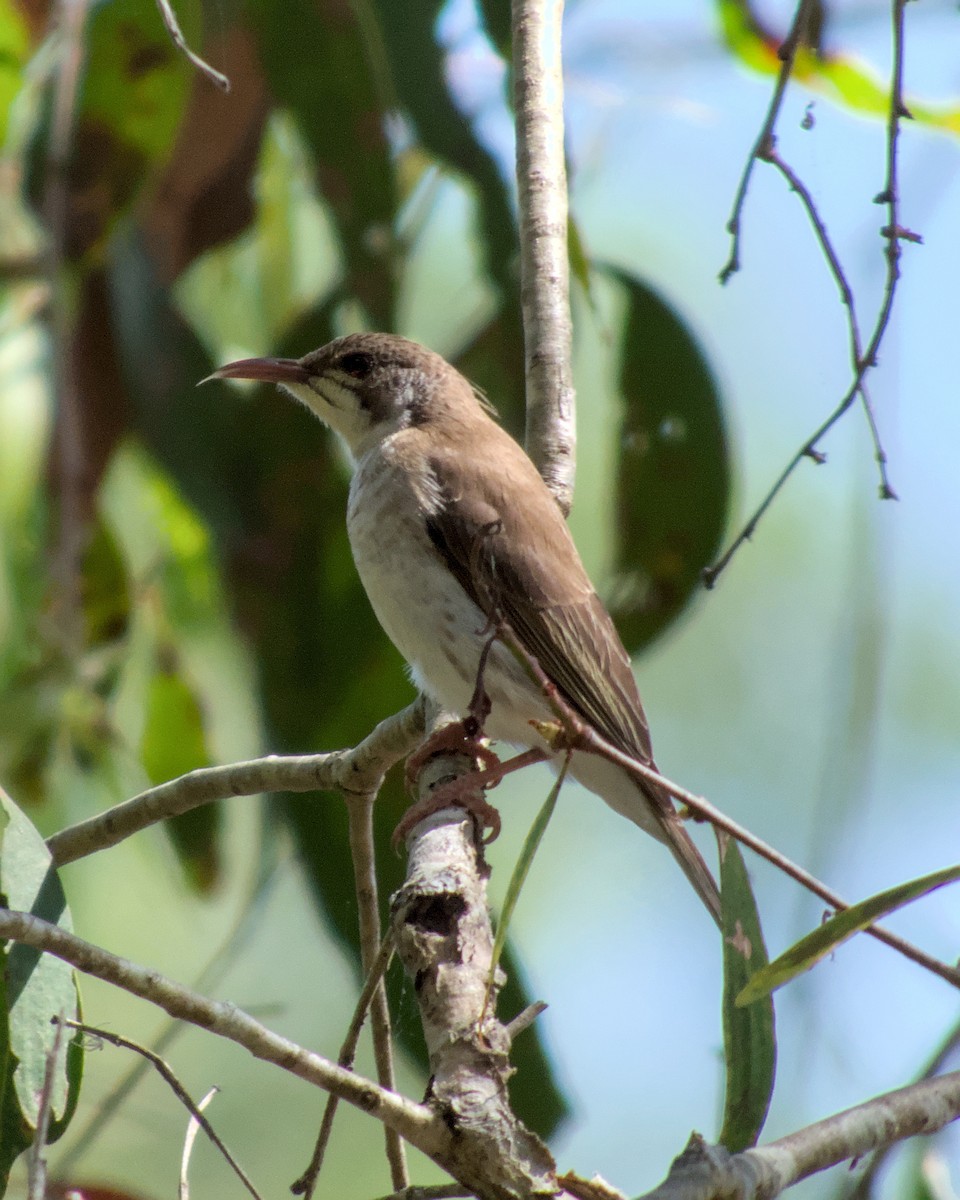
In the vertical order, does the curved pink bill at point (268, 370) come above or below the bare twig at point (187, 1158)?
above

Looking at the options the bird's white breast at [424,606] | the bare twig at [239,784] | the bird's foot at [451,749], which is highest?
the bird's white breast at [424,606]

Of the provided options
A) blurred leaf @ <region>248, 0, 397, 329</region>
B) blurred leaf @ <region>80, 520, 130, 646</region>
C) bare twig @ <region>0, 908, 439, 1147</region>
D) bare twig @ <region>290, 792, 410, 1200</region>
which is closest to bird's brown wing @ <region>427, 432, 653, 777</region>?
bare twig @ <region>290, 792, 410, 1200</region>

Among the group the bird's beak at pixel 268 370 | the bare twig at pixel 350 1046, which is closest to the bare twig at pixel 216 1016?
the bare twig at pixel 350 1046

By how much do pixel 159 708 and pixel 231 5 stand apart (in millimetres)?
1818

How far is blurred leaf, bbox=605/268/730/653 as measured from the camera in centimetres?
340

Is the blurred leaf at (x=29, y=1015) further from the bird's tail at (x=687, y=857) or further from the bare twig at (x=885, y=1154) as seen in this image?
the bird's tail at (x=687, y=857)

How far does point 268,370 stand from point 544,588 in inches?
40.7

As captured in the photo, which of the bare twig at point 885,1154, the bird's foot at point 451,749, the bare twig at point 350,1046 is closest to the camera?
the bare twig at point 350,1046

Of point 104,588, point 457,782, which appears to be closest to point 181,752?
point 104,588

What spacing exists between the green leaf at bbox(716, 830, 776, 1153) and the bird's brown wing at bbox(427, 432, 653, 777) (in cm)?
111

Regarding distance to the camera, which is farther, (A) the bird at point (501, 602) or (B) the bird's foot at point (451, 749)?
(A) the bird at point (501, 602)

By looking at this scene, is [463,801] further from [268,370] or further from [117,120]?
[117,120]

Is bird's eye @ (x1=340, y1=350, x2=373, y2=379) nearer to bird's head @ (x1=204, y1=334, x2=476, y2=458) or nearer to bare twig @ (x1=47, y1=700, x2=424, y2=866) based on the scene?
bird's head @ (x1=204, y1=334, x2=476, y2=458)

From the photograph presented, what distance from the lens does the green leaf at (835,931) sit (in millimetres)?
1406
